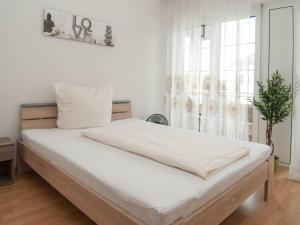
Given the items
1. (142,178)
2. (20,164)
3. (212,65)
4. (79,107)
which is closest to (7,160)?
(20,164)

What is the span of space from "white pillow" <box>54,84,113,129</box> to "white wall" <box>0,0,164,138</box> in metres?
0.28

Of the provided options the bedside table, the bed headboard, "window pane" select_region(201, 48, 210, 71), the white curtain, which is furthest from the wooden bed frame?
"window pane" select_region(201, 48, 210, 71)

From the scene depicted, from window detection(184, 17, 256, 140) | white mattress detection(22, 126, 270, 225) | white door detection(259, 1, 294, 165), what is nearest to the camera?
white mattress detection(22, 126, 270, 225)

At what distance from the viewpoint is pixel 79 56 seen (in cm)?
312

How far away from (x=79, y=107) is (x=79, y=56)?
2.57 feet

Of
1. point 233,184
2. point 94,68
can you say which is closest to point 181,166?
point 233,184

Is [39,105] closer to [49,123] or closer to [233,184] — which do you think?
[49,123]

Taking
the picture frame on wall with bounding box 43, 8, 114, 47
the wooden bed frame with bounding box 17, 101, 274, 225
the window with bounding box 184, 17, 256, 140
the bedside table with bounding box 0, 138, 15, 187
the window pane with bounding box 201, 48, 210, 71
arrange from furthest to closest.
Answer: the window pane with bounding box 201, 48, 210, 71, the window with bounding box 184, 17, 256, 140, the picture frame on wall with bounding box 43, 8, 114, 47, the bedside table with bounding box 0, 138, 15, 187, the wooden bed frame with bounding box 17, 101, 274, 225

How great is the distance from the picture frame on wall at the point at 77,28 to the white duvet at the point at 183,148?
4.47 ft

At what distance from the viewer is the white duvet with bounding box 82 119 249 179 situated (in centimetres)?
154

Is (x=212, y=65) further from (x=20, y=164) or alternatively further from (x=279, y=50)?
(x=20, y=164)

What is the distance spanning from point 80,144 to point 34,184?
0.81 m

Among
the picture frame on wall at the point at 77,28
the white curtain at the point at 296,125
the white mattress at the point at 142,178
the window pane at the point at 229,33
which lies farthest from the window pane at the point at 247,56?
the picture frame on wall at the point at 77,28

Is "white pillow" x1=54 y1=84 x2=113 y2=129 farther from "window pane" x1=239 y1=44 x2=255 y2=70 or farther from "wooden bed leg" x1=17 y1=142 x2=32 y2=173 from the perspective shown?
"window pane" x1=239 y1=44 x2=255 y2=70
